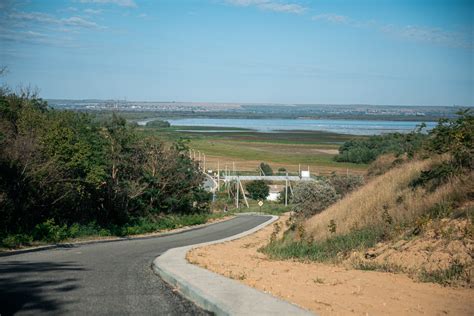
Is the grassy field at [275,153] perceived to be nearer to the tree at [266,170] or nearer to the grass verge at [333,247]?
the tree at [266,170]

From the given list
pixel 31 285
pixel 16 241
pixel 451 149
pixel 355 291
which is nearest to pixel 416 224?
pixel 451 149

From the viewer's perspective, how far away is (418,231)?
13.1 meters

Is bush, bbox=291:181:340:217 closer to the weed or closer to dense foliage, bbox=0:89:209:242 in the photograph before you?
dense foliage, bbox=0:89:209:242

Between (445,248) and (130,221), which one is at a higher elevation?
(445,248)

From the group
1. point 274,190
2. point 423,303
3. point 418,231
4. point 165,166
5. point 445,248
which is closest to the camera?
point 423,303

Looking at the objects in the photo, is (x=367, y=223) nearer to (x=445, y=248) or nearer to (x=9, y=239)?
(x=445, y=248)

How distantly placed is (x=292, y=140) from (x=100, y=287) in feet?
444

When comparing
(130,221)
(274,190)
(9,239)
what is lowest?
(274,190)

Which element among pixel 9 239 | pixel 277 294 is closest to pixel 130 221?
pixel 9 239

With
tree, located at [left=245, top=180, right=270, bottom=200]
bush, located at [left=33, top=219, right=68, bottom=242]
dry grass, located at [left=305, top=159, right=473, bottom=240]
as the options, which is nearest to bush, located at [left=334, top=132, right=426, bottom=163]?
tree, located at [left=245, top=180, right=270, bottom=200]

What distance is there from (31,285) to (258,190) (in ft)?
213

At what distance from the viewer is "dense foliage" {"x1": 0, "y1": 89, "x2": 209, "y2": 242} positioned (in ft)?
70.6

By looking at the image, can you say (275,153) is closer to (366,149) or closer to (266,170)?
(266,170)

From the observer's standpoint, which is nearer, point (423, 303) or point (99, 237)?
point (423, 303)
